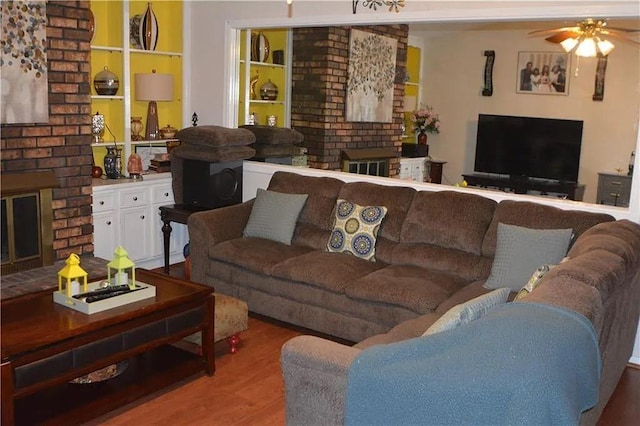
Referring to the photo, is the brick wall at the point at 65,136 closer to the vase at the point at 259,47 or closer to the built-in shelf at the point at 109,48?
the built-in shelf at the point at 109,48

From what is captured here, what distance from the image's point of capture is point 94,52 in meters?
Answer: 5.23

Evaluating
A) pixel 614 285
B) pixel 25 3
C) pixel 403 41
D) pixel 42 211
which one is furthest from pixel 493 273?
pixel 403 41

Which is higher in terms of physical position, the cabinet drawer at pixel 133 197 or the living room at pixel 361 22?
the living room at pixel 361 22

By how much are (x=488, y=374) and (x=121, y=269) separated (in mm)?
2074

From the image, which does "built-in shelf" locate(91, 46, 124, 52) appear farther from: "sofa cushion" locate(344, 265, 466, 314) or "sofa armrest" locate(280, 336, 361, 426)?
"sofa armrest" locate(280, 336, 361, 426)

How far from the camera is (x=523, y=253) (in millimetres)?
3613

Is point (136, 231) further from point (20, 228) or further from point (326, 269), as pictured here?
point (326, 269)

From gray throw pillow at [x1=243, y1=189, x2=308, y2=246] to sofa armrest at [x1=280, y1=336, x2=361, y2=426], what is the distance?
7.78 ft

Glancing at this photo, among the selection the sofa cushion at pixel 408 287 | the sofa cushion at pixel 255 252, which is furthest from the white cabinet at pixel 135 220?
the sofa cushion at pixel 408 287

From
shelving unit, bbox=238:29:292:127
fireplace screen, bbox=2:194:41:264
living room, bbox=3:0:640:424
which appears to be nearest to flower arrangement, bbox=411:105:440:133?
living room, bbox=3:0:640:424

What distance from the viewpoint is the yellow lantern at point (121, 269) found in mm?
3178

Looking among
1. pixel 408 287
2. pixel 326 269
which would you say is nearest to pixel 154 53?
pixel 326 269

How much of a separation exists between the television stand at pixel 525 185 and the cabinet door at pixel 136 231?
451 centimetres

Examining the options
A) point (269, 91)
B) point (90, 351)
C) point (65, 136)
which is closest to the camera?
point (90, 351)
